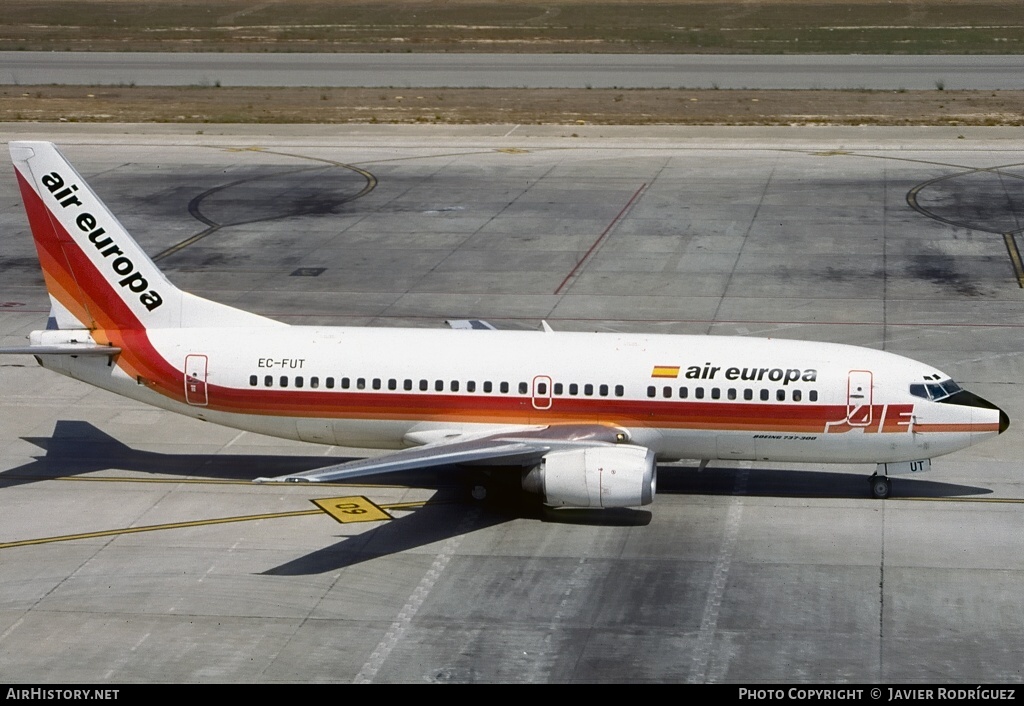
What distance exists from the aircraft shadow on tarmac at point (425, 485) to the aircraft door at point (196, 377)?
2.62 metres

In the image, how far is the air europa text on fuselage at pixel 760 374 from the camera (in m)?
33.9

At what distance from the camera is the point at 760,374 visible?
3400 cm

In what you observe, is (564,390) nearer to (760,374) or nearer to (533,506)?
(533,506)

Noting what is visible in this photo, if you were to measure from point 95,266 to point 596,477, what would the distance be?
14.4 meters

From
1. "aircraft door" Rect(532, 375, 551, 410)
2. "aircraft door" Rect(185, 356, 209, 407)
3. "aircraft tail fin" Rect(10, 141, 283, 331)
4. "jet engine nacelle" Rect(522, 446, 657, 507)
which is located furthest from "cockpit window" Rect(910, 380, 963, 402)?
"aircraft door" Rect(185, 356, 209, 407)

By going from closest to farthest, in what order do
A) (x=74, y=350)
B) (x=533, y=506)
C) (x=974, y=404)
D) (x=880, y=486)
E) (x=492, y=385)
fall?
(x=974, y=404) → (x=492, y=385) → (x=533, y=506) → (x=880, y=486) → (x=74, y=350)

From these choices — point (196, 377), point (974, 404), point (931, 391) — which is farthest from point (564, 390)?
point (974, 404)

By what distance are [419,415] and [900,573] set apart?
12163 millimetres

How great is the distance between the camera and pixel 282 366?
35094mm

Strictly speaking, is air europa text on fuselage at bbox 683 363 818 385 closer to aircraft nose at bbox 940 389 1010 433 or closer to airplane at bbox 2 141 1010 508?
airplane at bbox 2 141 1010 508

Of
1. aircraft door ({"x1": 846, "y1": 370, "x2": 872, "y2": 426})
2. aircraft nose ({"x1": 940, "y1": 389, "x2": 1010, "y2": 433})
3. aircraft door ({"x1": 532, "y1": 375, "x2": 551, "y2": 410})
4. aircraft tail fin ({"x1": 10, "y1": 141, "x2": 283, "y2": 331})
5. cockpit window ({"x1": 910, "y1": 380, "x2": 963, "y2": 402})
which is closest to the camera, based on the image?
aircraft door ({"x1": 846, "y1": 370, "x2": 872, "y2": 426})

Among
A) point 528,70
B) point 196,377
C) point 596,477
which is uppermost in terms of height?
point 196,377

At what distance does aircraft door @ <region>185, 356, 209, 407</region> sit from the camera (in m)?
35.4

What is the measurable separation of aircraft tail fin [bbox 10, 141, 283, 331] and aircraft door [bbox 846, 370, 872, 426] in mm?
14773
